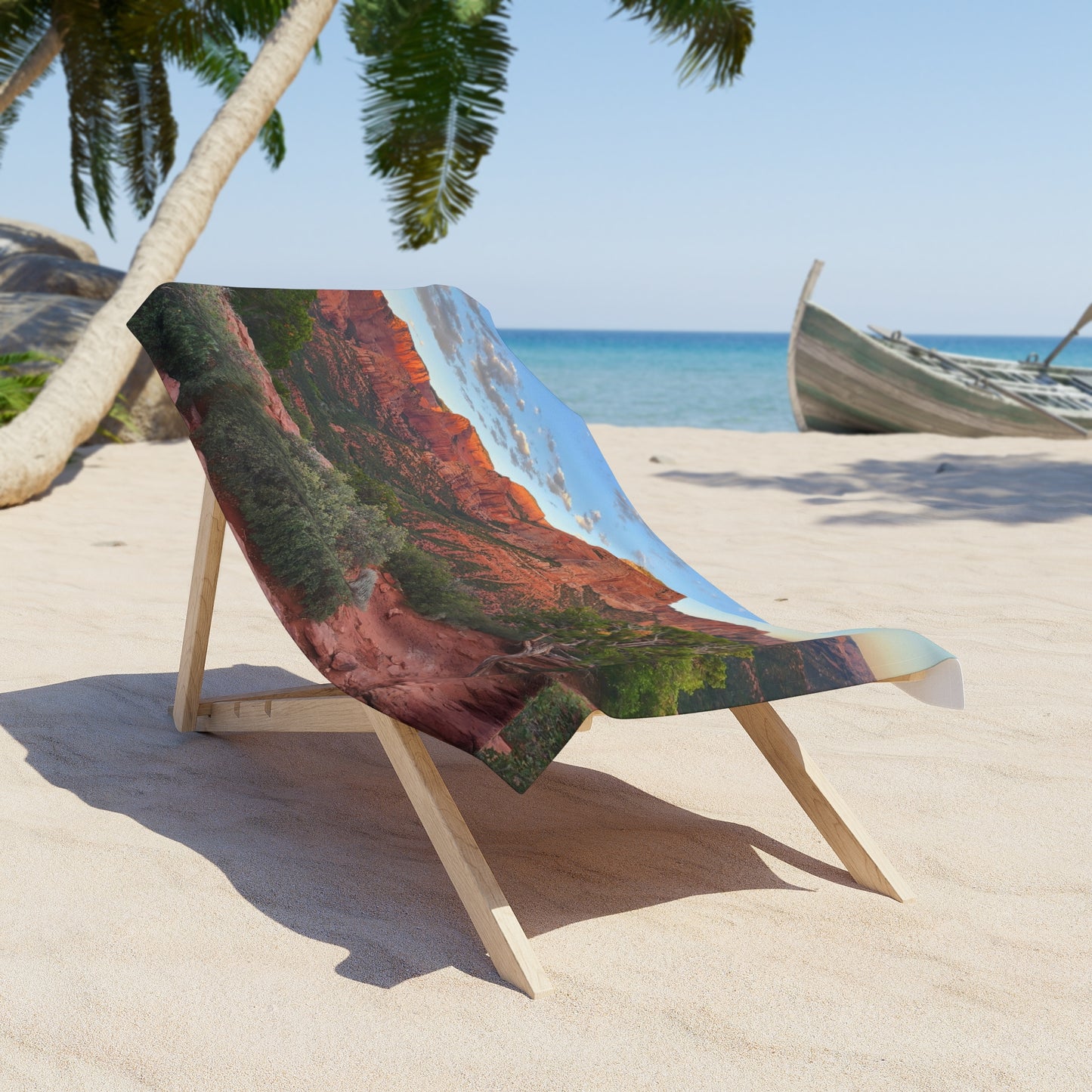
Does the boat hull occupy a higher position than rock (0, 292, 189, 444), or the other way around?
the boat hull

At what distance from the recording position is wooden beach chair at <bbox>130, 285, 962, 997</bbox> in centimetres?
175

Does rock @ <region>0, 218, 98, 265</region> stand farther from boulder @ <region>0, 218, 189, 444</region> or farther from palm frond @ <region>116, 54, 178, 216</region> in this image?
boulder @ <region>0, 218, 189, 444</region>

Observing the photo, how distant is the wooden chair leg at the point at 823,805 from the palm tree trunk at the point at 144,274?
4.62m

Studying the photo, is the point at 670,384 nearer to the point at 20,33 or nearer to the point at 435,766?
the point at 20,33

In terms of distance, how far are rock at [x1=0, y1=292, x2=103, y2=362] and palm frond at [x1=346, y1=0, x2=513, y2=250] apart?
9.53 feet

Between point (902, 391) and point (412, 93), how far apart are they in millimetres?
5654

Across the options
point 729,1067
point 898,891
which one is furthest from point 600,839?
point 729,1067

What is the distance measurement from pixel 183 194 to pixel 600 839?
553 cm

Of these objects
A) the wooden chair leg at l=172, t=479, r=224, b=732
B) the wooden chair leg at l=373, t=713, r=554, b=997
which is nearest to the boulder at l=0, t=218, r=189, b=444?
the wooden chair leg at l=172, t=479, r=224, b=732

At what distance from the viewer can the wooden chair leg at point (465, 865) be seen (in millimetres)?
1688

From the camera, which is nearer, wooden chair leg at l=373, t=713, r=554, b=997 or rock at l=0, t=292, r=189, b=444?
wooden chair leg at l=373, t=713, r=554, b=997

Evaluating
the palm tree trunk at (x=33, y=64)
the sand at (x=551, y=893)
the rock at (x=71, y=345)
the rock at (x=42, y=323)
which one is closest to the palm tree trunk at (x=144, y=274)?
the rock at (x=71, y=345)

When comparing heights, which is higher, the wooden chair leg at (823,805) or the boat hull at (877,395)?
the wooden chair leg at (823,805)

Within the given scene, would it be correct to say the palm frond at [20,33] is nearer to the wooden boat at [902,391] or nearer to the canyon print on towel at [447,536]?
the wooden boat at [902,391]
